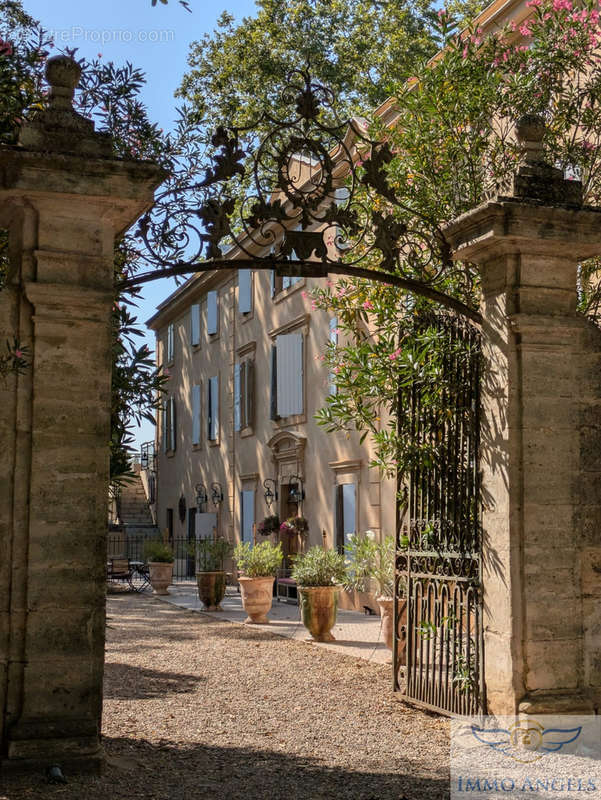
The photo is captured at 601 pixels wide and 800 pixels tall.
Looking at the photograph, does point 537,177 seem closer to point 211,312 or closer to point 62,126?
point 62,126

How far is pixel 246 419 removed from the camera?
69.9 feet

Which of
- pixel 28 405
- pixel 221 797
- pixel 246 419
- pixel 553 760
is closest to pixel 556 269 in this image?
pixel 553 760

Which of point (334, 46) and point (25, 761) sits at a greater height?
point (334, 46)

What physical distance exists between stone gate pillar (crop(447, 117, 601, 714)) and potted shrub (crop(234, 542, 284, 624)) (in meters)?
7.74

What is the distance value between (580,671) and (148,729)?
2.74 metres

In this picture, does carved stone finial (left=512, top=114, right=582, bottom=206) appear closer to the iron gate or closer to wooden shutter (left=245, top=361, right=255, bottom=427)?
the iron gate

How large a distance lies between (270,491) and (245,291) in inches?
193

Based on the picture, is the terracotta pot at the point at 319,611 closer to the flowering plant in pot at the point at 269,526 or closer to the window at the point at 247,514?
the flowering plant in pot at the point at 269,526

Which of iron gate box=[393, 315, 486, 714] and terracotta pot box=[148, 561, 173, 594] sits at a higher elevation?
iron gate box=[393, 315, 486, 714]

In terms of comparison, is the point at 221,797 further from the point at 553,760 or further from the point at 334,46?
the point at 334,46

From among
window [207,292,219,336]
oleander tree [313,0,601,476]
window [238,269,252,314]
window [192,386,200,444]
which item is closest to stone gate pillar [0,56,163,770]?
oleander tree [313,0,601,476]

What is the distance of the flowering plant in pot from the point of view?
18547 mm

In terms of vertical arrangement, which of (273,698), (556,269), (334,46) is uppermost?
(334,46)

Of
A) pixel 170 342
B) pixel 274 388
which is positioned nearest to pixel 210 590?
pixel 274 388
